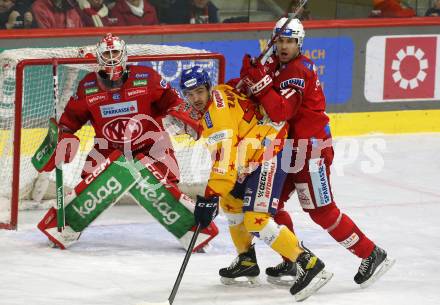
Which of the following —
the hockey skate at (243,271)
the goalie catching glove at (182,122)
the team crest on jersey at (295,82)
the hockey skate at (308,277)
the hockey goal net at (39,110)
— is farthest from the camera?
the hockey goal net at (39,110)

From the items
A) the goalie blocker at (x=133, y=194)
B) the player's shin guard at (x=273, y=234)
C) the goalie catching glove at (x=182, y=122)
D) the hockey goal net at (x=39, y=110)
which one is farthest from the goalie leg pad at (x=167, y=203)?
the player's shin guard at (x=273, y=234)

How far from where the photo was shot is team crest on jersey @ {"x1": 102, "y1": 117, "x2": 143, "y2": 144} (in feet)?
19.9

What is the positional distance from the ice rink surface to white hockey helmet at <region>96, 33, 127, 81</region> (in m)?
0.95

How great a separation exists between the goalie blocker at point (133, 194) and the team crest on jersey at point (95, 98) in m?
0.28

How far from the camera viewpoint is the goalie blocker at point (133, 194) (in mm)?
5965

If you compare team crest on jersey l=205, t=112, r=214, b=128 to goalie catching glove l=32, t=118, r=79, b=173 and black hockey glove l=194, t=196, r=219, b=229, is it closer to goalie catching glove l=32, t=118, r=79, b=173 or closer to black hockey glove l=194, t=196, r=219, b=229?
black hockey glove l=194, t=196, r=219, b=229

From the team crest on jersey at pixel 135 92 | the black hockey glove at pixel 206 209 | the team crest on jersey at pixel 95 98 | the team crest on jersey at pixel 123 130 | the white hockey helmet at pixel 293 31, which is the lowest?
the black hockey glove at pixel 206 209

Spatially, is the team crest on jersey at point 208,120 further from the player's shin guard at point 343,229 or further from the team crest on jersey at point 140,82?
the team crest on jersey at point 140,82

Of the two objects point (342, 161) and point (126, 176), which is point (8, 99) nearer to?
point (126, 176)

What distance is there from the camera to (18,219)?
6668mm

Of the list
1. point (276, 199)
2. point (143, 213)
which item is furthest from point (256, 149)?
point (143, 213)

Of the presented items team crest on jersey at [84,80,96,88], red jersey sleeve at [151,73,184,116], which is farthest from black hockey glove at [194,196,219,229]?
team crest on jersey at [84,80,96,88]

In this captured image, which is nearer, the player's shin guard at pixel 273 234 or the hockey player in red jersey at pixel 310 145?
the player's shin guard at pixel 273 234

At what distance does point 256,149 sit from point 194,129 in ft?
2.90
